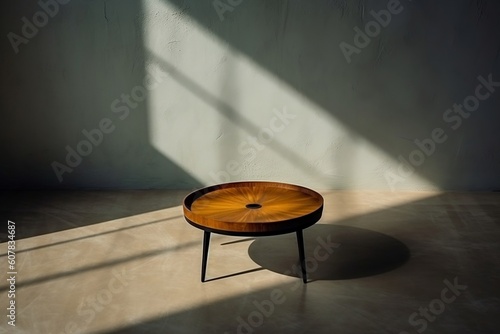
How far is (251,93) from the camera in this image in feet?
15.5

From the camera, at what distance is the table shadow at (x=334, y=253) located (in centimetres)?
338

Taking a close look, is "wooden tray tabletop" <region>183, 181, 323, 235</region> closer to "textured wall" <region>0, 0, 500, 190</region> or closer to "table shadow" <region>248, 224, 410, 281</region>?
"table shadow" <region>248, 224, 410, 281</region>

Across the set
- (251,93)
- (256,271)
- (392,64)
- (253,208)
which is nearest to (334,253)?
(256,271)

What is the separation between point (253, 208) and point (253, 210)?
0.14ft

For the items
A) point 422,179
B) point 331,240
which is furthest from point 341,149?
point 331,240

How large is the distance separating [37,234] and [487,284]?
2.73 meters

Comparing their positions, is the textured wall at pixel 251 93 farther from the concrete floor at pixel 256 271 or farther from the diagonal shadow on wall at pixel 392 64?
the concrete floor at pixel 256 271

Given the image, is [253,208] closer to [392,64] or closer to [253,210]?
[253,210]

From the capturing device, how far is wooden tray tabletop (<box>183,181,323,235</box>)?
3008 millimetres

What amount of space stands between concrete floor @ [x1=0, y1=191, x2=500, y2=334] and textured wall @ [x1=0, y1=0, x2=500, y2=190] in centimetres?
35

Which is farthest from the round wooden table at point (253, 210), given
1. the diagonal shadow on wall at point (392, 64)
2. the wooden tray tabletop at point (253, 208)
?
the diagonal shadow on wall at point (392, 64)

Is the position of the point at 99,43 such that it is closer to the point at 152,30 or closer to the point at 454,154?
the point at 152,30

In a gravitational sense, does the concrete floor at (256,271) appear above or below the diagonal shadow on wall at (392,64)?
below

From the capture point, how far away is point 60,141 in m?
4.84
